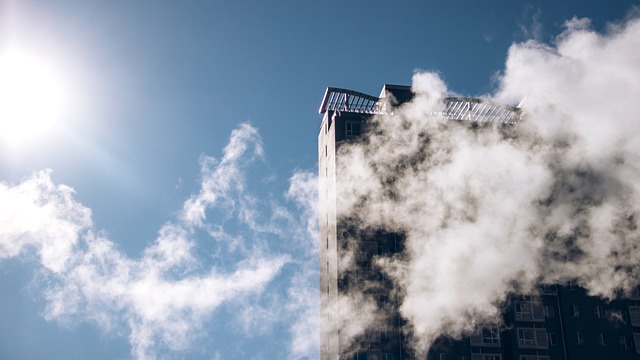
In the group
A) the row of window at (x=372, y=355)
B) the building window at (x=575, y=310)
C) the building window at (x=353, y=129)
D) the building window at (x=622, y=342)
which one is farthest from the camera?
the building window at (x=353, y=129)

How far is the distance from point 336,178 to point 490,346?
22.5 metres

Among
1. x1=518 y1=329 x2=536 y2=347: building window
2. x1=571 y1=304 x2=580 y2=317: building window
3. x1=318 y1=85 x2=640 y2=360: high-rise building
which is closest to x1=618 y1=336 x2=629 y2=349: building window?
x1=318 y1=85 x2=640 y2=360: high-rise building

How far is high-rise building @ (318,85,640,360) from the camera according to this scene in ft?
232

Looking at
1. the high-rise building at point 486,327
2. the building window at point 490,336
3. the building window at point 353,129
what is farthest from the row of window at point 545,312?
the building window at point 353,129

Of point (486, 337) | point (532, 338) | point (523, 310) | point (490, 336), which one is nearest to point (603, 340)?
point (532, 338)

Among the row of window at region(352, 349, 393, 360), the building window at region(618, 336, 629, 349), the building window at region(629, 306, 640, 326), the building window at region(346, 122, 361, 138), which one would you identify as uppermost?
the building window at region(346, 122, 361, 138)

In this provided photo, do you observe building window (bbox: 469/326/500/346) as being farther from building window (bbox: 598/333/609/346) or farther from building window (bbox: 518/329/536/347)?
building window (bbox: 598/333/609/346)

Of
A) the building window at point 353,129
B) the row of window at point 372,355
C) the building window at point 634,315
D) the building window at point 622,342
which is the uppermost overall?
the building window at point 353,129

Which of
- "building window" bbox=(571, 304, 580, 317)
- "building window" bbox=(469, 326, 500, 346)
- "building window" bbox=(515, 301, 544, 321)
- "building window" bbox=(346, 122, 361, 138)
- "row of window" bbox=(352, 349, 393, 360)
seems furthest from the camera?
"building window" bbox=(346, 122, 361, 138)

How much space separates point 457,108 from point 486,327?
24.5m

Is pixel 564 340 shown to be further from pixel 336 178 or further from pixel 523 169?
pixel 336 178

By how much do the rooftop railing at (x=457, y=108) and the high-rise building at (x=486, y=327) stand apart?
682cm

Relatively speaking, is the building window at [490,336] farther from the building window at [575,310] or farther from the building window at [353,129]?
the building window at [353,129]

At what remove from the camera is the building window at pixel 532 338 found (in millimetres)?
72812
